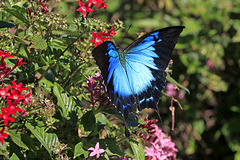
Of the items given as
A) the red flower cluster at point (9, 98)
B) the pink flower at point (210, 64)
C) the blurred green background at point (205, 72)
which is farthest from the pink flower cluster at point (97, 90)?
the pink flower at point (210, 64)

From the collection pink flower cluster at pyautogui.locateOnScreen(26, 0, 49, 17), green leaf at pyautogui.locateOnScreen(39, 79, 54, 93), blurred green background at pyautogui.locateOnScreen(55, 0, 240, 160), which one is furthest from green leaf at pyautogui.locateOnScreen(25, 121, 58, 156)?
blurred green background at pyautogui.locateOnScreen(55, 0, 240, 160)

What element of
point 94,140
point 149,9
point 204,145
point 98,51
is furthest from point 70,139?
point 149,9

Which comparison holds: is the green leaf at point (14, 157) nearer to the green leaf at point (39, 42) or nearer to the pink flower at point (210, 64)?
the green leaf at point (39, 42)

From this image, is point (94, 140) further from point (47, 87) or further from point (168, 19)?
point (168, 19)

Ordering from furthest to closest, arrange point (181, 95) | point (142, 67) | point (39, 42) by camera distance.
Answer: point (181, 95) < point (142, 67) < point (39, 42)

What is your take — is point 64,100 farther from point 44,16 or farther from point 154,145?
point 154,145

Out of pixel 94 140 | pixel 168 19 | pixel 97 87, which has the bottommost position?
pixel 94 140

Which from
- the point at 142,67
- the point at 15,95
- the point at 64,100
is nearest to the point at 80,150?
the point at 64,100
